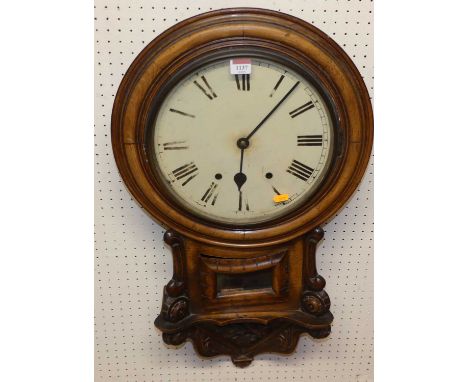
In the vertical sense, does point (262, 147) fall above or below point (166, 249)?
above

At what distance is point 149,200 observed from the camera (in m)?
1.17

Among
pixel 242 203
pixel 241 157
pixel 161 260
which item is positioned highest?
pixel 241 157

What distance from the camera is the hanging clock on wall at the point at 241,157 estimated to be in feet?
3.66

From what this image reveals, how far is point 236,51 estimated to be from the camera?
1099 mm

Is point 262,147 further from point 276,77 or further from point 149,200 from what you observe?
point 149,200

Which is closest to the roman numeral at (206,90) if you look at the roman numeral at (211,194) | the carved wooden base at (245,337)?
the roman numeral at (211,194)

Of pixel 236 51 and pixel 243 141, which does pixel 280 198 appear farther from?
pixel 236 51

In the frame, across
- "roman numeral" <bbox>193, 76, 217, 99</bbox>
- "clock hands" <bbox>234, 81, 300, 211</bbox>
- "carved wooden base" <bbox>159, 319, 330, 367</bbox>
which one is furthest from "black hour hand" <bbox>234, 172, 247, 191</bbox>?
"carved wooden base" <bbox>159, 319, 330, 367</bbox>

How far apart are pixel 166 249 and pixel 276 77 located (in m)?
0.59

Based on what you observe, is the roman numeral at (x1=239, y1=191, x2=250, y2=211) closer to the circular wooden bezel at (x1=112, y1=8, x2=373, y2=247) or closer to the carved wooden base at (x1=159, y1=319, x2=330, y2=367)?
the circular wooden bezel at (x1=112, y1=8, x2=373, y2=247)

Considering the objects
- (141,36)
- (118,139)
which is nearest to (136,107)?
(118,139)

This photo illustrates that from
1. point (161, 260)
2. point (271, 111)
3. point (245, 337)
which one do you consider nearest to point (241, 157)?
point (271, 111)

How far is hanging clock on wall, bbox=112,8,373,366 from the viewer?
1115mm

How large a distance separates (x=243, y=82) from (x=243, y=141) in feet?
0.50
